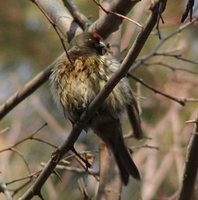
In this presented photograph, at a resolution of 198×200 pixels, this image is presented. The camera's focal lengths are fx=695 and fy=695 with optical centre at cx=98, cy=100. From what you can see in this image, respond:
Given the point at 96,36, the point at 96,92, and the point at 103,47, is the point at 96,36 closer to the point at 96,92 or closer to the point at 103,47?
the point at 103,47

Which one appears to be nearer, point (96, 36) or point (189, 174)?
point (189, 174)

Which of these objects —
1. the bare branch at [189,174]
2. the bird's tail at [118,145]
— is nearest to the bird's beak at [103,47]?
the bird's tail at [118,145]

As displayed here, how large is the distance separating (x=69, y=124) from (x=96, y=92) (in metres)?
2.59

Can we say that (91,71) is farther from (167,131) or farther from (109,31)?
(167,131)

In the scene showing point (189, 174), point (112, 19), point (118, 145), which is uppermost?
point (112, 19)

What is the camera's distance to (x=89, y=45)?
3912 millimetres

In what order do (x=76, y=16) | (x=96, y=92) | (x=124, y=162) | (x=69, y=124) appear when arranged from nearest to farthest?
(x=96, y=92)
(x=124, y=162)
(x=76, y=16)
(x=69, y=124)

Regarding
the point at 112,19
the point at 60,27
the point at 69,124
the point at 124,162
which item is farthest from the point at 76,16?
the point at 69,124

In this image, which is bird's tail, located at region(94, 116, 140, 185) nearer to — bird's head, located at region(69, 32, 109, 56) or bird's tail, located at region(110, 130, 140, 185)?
bird's tail, located at region(110, 130, 140, 185)

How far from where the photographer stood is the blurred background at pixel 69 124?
4.93m

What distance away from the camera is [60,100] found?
3.85 metres

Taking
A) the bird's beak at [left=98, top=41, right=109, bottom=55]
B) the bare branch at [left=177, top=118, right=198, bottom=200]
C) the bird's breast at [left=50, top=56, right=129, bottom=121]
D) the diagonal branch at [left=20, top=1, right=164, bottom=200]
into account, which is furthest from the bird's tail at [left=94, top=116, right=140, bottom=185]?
the bare branch at [left=177, top=118, right=198, bottom=200]

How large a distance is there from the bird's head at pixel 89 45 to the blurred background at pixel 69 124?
0.47 m

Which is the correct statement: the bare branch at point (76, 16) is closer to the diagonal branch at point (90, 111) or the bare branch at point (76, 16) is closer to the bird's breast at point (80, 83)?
the bird's breast at point (80, 83)
